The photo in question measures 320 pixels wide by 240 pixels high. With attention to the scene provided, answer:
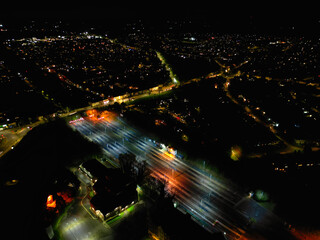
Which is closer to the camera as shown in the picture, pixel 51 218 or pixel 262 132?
pixel 51 218

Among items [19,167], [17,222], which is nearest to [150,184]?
[17,222]

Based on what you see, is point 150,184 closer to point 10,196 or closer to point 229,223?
point 229,223

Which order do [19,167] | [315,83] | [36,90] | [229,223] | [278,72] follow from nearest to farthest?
[229,223] < [19,167] < [36,90] < [315,83] < [278,72]

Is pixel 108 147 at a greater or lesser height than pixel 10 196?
lesser

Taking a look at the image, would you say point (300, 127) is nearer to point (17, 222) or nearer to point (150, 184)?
point (150, 184)

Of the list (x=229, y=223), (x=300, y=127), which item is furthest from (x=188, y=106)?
(x=229, y=223)

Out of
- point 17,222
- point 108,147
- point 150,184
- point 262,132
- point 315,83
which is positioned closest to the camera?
point 17,222
